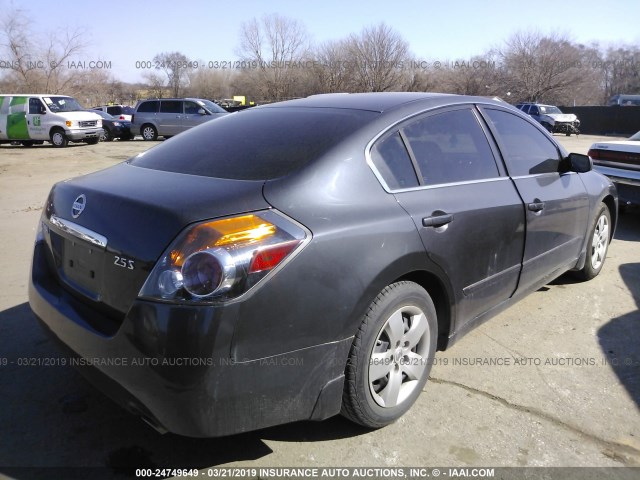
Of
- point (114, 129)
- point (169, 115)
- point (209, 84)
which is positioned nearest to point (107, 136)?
point (114, 129)

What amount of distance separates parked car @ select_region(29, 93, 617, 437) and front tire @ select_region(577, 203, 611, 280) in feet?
5.28

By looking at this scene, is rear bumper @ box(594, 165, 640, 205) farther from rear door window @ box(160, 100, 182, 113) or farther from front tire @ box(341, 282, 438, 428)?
rear door window @ box(160, 100, 182, 113)

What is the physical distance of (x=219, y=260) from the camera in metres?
1.92

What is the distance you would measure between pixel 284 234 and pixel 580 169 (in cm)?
293

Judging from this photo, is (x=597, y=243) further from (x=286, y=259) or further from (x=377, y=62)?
(x=377, y=62)

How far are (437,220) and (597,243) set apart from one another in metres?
2.88

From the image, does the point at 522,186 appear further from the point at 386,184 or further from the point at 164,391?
the point at 164,391

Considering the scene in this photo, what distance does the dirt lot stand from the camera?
2.43 meters

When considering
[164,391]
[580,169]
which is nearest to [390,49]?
[580,169]

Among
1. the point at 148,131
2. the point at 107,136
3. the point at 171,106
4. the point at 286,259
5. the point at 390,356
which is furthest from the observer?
the point at 107,136

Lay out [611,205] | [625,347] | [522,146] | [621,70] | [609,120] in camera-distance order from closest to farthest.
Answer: [625,347], [522,146], [611,205], [609,120], [621,70]

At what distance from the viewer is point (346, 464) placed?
7.80ft

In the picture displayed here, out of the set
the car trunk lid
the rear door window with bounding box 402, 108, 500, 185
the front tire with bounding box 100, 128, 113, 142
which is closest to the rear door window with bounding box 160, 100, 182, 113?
the front tire with bounding box 100, 128, 113, 142

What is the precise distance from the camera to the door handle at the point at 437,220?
8.53 feet
